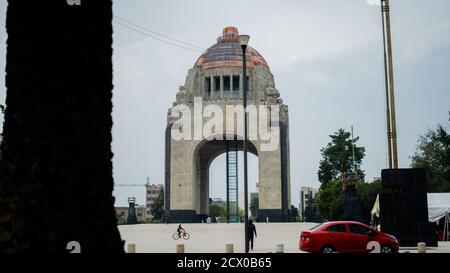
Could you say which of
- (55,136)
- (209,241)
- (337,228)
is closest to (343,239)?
(337,228)

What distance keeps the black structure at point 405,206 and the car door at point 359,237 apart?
4505 mm

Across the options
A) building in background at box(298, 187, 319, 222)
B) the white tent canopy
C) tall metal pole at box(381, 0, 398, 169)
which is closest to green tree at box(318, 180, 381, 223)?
the white tent canopy

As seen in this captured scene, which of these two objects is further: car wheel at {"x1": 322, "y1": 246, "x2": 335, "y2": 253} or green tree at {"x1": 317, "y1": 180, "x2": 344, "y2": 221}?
green tree at {"x1": 317, "y1": 180, "x2": 344, "y2": 221}

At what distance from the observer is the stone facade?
2067 inches

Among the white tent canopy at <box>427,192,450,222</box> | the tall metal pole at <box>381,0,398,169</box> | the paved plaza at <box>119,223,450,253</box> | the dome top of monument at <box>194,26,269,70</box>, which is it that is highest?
the dome top of monument at <box>194,26,269,70</box>

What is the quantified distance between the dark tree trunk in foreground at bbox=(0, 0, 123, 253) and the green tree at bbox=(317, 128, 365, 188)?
59807 mm

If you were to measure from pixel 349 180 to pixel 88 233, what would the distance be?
25.4m

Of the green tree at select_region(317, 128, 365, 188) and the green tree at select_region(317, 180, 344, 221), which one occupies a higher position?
the green tree at select_region(317, 128, 365, 188)

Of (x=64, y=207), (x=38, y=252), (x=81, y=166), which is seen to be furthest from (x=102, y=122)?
(x=38, y=252)

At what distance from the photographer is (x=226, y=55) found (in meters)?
57.7

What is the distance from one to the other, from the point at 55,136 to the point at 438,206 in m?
23.6

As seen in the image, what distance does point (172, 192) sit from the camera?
5303cm

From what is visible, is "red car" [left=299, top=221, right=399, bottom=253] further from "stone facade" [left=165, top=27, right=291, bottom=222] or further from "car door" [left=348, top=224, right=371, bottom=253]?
"stone facade" [left=165, top=27, right=291, bottom=222]

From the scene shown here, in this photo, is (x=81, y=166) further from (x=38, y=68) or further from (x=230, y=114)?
(x=230, y=114)
